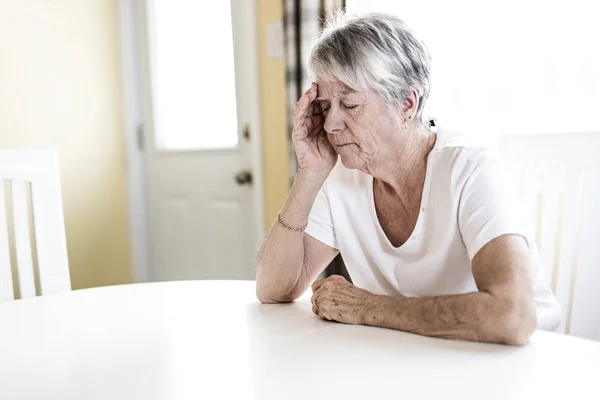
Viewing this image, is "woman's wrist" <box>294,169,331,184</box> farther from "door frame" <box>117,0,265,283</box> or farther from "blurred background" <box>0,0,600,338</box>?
"door frame" <box>117,0,265,283</box>

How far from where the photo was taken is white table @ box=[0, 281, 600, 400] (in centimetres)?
79

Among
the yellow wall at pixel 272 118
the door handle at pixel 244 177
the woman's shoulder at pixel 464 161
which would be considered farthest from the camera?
the door handle at pixel 244 177

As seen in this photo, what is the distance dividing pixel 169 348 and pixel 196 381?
0.54 feet

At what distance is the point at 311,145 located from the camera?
56.0 inches

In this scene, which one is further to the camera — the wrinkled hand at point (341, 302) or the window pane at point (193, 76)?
the window pane at point (193, 76)

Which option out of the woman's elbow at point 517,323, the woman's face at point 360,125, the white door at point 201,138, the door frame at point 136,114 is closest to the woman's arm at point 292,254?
the woman's face at point 360,125

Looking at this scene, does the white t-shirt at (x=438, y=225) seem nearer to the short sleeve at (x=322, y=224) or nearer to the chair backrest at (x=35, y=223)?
the short sleeve at (x=322, y=224)

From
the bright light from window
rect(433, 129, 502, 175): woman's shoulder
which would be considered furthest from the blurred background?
rect(433, 129, 502, 175): woman's shoulder

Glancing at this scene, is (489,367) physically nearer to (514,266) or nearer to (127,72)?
(514,266)

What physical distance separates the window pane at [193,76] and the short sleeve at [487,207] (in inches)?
79.7

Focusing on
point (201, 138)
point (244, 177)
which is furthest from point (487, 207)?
point (201, 138)

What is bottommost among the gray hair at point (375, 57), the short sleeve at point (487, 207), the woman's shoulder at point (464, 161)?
the short sleeve at point (487, 207)

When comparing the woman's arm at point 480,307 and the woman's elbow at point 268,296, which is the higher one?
the woman's arm at point 480,307

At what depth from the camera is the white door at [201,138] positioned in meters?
3.00
